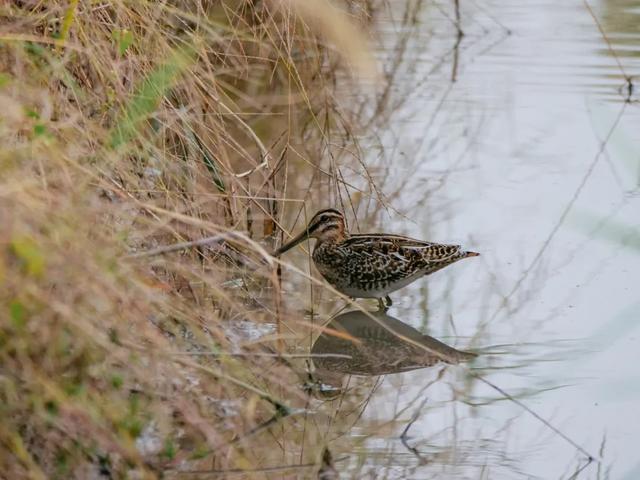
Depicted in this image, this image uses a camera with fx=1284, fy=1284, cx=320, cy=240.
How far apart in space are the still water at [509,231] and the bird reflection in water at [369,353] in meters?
0.06

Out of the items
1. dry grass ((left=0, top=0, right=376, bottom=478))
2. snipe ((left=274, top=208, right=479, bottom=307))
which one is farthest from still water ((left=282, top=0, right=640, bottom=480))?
dry grass ((left=0, top=0, right=376, bottom=478))

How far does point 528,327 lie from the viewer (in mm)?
5098

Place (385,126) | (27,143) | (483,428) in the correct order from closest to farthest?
(27,143) → (483,428) → (385,126)

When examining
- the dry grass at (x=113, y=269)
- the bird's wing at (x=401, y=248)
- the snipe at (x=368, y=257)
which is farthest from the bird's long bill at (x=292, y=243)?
the dry grass at (x=113, y=269)

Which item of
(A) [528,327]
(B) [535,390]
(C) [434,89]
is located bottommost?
(B) [535,390]

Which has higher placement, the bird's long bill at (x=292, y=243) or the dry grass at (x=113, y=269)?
the bird's long bill at (x=292, y=243)

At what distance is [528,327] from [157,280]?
1.89 m

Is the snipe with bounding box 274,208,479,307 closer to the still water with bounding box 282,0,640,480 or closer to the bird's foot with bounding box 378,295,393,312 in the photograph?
the bird's foot with bounding box 378,295,393,312

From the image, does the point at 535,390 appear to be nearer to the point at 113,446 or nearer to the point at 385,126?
the point at 113,446

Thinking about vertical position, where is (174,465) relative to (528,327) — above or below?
below

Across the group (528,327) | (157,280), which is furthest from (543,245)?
(157,280)

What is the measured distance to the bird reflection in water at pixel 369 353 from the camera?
4680mm

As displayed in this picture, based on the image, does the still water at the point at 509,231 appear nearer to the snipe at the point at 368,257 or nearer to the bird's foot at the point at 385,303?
the bird's foot at the point at 385,303

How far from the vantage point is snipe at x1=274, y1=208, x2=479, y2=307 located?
550 centimetres
